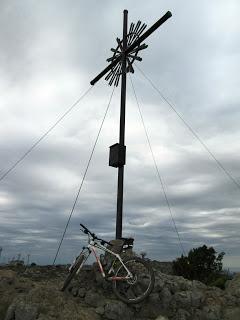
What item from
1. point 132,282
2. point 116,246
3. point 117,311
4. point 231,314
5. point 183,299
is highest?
point 116,246

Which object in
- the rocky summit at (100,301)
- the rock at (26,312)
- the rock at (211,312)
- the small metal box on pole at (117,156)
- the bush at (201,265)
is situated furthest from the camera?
the bush at (201,265)

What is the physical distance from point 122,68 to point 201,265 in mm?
9490

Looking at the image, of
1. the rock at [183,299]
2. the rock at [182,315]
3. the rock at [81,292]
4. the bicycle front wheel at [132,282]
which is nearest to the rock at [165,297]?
the rock at [183,299]

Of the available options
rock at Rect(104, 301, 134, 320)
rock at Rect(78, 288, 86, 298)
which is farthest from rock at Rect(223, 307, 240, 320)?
rock at Rect(78, 288, 86, 298)

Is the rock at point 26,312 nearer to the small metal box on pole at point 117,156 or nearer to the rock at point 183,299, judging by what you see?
the rock at point 183,299

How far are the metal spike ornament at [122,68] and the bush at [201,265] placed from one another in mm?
4146

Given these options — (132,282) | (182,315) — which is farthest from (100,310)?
(182,315)

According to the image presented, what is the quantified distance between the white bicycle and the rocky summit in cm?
34

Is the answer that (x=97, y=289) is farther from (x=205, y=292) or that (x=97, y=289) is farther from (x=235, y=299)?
(x=235, y=299)

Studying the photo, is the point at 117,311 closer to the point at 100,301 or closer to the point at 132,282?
the point at 100,301

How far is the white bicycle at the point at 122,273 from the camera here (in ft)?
42.1

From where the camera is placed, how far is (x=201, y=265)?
710 inches

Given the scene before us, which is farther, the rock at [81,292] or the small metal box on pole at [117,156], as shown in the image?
the small metal box on pole at [117,156]

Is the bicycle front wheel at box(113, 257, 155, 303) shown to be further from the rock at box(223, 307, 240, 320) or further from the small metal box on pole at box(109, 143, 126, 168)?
the small metal box on pole at box(109, 143, 126, 168)
